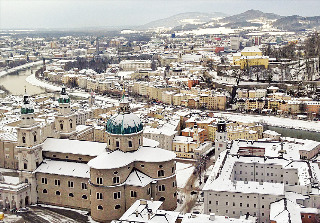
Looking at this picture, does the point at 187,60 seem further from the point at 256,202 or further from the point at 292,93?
the point at 256,202

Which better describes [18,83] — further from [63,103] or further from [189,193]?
[189,193]

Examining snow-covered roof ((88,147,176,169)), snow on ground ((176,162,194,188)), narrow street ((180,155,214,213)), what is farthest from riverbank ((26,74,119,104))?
snow-covered roof ((88,147,176,169))

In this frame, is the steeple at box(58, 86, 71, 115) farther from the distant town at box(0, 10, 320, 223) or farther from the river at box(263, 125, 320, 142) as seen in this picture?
the river at box(263, 125, 320, 142)

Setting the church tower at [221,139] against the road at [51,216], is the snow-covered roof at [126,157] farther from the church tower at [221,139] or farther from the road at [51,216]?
the church tower at [221,139]

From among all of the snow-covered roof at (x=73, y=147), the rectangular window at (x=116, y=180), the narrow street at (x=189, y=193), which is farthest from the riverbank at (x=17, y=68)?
the rectangular window at (x=116, y=180)

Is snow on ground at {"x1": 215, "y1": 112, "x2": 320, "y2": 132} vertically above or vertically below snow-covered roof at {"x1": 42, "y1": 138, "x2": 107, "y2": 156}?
below

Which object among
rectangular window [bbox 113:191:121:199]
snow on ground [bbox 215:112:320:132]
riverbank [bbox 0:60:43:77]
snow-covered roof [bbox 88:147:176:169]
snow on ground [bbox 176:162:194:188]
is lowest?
snow on ground [bbox 176:162:194:188]

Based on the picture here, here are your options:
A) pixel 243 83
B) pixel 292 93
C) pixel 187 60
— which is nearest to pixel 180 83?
pixel 243 83
